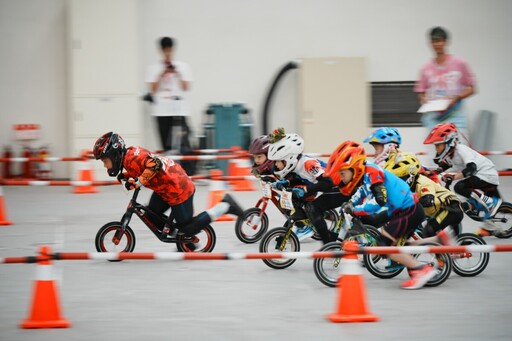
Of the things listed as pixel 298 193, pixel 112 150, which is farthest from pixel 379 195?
pixel 112 150

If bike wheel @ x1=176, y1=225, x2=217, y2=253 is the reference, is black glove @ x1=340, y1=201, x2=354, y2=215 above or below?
above

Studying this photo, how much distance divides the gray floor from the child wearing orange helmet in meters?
0.60

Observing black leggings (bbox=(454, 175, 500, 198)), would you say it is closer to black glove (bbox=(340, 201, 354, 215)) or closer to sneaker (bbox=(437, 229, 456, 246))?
sneaker (bbox=(437, 229, 456, 246))

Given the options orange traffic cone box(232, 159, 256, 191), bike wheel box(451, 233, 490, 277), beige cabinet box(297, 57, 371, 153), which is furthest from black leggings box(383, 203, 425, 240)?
beige cabinet box(297, 57, 371, 153)

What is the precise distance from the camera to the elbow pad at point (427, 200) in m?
10.5

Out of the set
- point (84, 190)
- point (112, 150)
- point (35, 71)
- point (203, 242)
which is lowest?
point (203, 242)

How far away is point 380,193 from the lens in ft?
30.6

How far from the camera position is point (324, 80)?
779 inches

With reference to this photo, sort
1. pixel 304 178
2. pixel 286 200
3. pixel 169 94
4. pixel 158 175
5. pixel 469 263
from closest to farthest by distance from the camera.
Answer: pixel 469 263 → pixel 286 200 → pixel 158 175 → pixel 304 178 → pixel 169 94

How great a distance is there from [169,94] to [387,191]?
8.16 metres

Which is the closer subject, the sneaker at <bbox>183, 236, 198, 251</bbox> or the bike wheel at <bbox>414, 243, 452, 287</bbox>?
the bike wheel at <bbox>414, 243, 452, 287</bbox>

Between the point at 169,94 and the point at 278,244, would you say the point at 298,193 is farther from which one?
the point at 169,94

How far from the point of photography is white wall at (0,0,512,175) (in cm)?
1959

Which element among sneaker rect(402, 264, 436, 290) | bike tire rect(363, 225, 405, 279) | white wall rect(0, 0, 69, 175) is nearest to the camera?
sneaker rect(402, 264, 436, 290)
